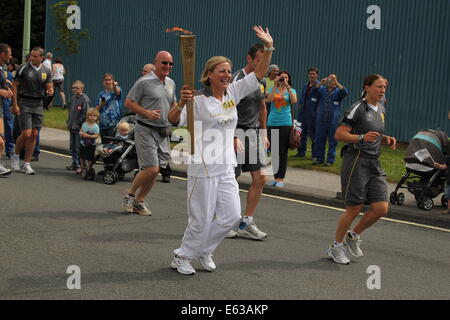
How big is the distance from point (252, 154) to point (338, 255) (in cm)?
171

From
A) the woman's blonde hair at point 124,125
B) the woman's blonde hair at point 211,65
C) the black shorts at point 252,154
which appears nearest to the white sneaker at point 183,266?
the woman's blonde hair at point 211,65

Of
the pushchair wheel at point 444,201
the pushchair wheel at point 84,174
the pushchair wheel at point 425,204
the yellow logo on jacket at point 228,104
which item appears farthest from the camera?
the pushchair wheel at point 84,174

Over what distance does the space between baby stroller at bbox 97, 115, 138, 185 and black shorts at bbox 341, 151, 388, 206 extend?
216 inches

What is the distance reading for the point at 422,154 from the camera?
35.3 feet

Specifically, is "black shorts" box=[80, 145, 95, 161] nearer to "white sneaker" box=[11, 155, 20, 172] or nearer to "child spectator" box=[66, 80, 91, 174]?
"child spectator" box=[66, 80, 91, 174]

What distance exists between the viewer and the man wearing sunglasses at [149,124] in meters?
9.13

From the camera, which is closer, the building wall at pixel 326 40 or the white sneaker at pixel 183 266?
the white sneaker at pixel 183 266

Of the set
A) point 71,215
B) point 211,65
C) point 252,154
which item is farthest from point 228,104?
point 71,215

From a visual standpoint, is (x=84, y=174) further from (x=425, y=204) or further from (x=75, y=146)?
(x=425, y=204)

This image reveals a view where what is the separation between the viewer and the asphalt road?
240 inches

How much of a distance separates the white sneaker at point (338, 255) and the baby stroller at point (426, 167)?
11.9 ft

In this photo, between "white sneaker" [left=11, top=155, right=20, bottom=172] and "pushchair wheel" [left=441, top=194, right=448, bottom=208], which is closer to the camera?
"pushchair wheel" [left=441, top=194, right=448, bottom=208]

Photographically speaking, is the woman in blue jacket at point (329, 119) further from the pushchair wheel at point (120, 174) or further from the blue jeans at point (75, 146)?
the blue jeans at point (75, 146)

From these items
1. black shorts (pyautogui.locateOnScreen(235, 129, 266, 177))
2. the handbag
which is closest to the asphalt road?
black shorts (pyautogui.locateOnScreen(235, 129, 266, 177))
